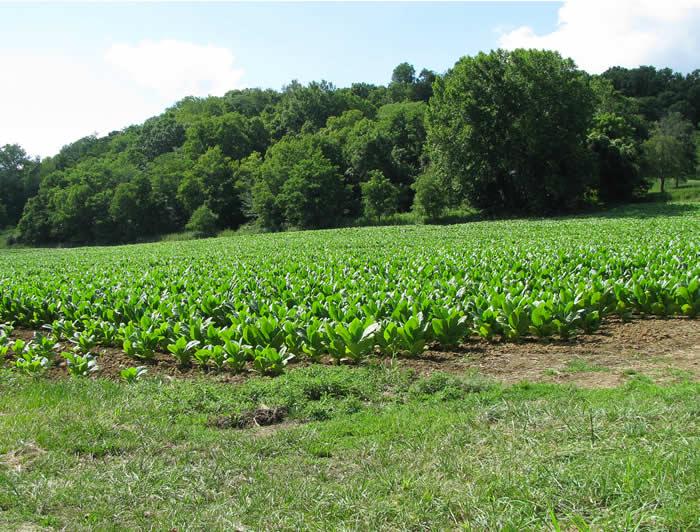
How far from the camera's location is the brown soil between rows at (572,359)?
6.38m

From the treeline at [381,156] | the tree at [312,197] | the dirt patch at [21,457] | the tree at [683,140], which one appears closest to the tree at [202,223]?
the treeline at [381,156]

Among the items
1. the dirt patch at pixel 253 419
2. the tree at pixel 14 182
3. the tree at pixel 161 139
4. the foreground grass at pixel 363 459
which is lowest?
the dirt patch at pixel 253 419

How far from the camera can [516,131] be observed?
46469 millimetres

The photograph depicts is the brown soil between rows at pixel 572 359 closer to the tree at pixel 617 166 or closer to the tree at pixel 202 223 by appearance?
the tree at pixel 617 166

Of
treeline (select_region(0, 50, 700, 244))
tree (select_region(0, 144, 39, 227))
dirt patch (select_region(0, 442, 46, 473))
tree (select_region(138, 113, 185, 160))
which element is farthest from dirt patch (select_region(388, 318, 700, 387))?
tree (select_region(138, 113, 185, 160))

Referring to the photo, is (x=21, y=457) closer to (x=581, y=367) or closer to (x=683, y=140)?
(x=581, y=367)

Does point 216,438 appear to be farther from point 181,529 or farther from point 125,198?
point 125,198

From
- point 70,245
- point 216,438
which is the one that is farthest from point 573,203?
point 70,245

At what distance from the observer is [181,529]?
10.9 ft

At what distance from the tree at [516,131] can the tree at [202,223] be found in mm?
31313

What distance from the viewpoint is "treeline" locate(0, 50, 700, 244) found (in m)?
47.0

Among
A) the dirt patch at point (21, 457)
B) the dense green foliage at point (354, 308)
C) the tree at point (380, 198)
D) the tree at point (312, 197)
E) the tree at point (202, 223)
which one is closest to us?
the dirt patch at point (21, 457)


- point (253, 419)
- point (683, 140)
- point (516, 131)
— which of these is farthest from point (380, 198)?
point (253, 419)

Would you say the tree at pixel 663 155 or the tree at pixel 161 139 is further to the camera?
the tree at pixel 161 139
